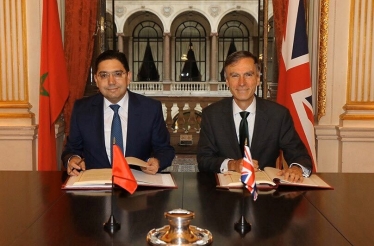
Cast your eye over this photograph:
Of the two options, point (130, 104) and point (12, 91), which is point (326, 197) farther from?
point (12, 91)

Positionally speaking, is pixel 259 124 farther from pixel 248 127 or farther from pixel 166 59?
pixel 166 59

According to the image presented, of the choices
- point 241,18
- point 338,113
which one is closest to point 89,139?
point 338,113

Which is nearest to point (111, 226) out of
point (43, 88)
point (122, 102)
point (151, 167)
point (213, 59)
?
point (151, 167)

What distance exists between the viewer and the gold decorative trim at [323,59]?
4.51m

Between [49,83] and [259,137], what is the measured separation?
7.19 feet

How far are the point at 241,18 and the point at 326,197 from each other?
70.6ft

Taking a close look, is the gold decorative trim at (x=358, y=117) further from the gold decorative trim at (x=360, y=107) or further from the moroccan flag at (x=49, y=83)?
the moroccan flag at (x=49, y=83)

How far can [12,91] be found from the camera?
4543 millimetres

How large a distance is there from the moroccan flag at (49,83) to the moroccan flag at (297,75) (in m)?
1.97

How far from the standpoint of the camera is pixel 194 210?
1.91 m

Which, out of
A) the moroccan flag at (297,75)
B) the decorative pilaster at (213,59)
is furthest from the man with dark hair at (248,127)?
the decorative pilaster at (213,59)

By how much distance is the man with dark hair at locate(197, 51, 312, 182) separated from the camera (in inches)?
108

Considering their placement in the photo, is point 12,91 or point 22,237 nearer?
point 22,237

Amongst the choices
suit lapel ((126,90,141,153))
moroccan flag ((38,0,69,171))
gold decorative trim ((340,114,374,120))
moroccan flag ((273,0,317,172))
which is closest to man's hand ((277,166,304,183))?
suit lapel ((126,90,141,153))
